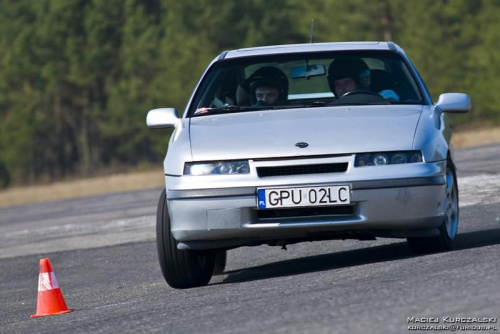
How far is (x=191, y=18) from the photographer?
2463 inches

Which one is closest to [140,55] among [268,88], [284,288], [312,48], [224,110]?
[312,48]

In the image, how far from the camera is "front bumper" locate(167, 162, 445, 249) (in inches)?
274

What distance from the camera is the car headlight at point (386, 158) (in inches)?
276

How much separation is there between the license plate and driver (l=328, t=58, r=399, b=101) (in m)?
1.55

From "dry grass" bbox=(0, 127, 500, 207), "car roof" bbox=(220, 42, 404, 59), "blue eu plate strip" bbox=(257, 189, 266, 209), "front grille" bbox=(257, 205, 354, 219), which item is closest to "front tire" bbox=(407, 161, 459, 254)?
"front grille" bbox=(257, 205, 354, 219)

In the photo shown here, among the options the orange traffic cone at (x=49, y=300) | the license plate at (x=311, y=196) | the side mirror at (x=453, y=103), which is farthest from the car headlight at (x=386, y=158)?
the orange traffic cone at (x=49, y=300)

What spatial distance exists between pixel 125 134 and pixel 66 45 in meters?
6.73

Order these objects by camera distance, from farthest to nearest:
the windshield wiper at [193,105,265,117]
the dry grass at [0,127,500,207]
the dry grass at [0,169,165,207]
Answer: the dry grass at [0,169,165,207] → the dry grass at [0,127,500,207] → the windshield wiper at [193,105,265,117]

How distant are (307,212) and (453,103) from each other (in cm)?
178

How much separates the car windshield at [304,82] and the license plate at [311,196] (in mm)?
1195

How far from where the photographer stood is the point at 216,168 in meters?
7.13

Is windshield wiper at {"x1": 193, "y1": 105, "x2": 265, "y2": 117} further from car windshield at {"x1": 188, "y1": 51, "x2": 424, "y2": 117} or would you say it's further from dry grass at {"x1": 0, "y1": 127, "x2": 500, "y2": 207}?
dry grass at {"x1": 0, "y1": 127, "x2": 500, "y2": 207}

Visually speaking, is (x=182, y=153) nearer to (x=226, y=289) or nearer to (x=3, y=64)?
(x=226, y=289)

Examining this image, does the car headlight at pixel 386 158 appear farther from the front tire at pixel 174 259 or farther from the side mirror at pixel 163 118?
the side mirror at pixel 163 118
